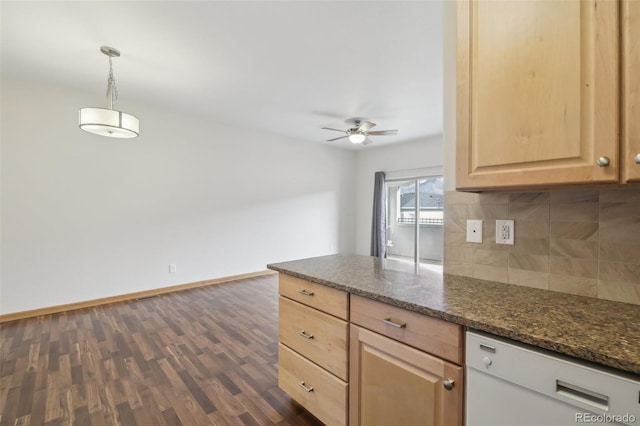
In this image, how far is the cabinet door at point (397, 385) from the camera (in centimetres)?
105

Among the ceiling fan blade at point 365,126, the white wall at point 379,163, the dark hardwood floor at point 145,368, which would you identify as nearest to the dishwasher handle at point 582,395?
the dark hardwood floor at point 145,368

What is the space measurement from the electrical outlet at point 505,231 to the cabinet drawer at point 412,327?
0.66m

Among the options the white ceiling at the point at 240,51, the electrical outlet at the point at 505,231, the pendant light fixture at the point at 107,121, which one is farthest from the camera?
the pendant light fixture at the point at 107,121

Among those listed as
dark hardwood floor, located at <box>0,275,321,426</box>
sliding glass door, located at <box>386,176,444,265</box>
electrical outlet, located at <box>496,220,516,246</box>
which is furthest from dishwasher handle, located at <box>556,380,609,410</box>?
sliding glass door, located at <box>386,176,444,265</box>

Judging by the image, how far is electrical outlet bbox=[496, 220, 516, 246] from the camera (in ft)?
4.65

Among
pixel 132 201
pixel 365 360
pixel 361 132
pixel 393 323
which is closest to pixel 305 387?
pixel 365 360

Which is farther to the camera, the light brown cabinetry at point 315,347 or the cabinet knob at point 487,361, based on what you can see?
the light brown cabinetry at point 315,347

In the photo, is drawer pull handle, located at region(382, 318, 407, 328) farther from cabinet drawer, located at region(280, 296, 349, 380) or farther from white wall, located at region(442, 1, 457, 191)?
white wall, located at region(442, 1, 457, 191)

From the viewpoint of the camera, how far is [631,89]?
2.93ft

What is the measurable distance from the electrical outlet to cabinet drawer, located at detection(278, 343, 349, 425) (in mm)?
1058

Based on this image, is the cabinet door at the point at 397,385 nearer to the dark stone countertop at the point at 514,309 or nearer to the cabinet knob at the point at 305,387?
the dark stone countertop at the point at 514,309

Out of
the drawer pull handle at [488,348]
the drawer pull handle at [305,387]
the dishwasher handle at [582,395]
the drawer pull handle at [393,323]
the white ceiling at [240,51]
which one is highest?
the white ceiling at [240,51]

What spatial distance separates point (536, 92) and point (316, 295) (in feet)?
4.28

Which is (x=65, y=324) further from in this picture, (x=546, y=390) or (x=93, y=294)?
(x=546, y=390)
